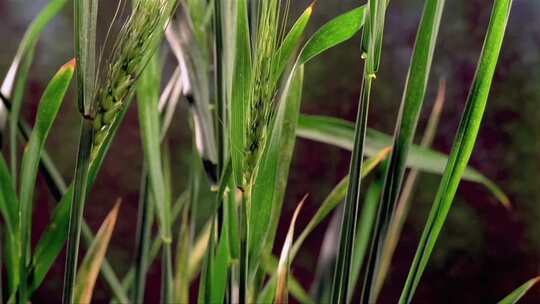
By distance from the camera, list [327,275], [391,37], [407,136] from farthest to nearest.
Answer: [391,37] < [327,275] < [407,136]

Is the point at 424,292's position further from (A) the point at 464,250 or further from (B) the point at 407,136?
(B) the point at 407,136

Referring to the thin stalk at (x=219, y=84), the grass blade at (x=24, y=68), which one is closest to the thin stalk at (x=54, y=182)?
the grass blade at (x=24, y=68)

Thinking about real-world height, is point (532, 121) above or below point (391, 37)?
below

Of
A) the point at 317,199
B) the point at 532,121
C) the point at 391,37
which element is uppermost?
the point at 391,37

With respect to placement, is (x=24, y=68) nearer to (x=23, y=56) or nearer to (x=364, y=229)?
(x=23, y=56)

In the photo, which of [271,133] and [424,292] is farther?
[424,292]

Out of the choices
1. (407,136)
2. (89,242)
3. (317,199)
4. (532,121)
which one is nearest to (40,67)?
(317,199)

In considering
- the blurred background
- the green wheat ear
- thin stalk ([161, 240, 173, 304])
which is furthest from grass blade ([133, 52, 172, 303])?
the blurred background

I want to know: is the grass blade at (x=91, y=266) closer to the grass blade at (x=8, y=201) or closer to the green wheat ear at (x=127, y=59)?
the grass blade at (x=8, y=201)

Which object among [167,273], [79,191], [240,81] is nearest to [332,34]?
[240,81]
